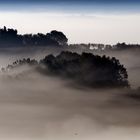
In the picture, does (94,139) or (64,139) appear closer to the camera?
(94,139)

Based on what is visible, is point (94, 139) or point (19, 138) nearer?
point (94, 139)

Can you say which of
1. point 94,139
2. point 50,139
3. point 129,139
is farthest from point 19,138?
point 129,139

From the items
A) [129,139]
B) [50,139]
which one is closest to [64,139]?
[50,139]

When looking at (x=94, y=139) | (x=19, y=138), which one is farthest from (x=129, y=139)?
(x=19, y=138)

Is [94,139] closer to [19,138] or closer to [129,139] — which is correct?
[129,139]

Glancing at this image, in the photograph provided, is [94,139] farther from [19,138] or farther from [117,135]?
[19,138]

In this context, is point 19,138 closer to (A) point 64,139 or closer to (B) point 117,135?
(A) point 64,139

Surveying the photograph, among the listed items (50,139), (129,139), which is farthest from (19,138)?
(129,139)
